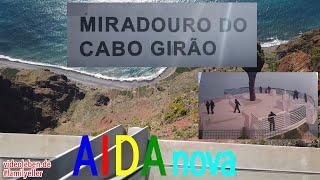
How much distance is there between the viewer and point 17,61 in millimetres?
12883

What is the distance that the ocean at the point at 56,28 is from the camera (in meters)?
12.2

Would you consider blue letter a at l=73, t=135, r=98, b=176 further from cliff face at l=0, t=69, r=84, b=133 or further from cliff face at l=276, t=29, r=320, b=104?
cliff face at l=276, t=29, r=320, b=104

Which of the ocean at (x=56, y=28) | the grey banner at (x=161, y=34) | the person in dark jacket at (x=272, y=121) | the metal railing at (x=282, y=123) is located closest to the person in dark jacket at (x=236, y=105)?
the metal railing at (x=282, y=123)

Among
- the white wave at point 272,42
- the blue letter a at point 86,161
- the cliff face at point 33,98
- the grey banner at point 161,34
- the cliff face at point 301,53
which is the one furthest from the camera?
the cliff face at point 33,98

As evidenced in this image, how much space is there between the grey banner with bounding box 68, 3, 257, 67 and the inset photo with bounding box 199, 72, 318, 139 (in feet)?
1.41

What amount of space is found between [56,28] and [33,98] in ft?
6.30

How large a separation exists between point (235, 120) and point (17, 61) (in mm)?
6287

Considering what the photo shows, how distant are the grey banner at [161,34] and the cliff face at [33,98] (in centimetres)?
320

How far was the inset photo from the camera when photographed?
30.9 feet

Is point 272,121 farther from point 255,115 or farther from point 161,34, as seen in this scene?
point 161,34

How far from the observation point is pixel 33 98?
1298 centimetres

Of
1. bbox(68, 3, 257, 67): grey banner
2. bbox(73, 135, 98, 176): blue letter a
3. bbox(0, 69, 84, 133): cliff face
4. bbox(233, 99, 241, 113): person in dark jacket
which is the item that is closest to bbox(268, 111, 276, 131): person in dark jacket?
bbox(233, 99, 241, 113): person in dark jacket

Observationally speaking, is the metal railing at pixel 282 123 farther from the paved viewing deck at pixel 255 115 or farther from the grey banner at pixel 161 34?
the grey banner at pixel 161 34

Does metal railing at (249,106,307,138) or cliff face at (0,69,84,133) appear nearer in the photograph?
metal railing at (249,106,307,138)
